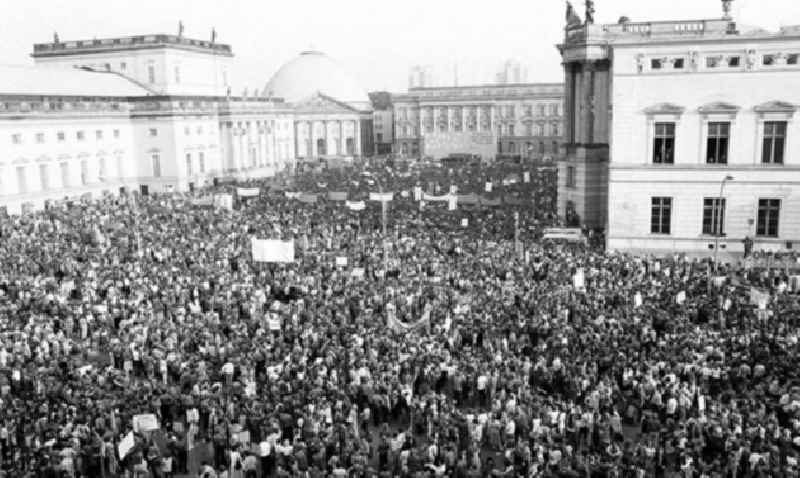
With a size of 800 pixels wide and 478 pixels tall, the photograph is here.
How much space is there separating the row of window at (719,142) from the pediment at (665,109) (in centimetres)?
65

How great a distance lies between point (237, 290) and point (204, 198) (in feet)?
90.7

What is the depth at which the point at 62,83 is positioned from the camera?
69438mm

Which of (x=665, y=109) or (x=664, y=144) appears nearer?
(x=665, y=109)

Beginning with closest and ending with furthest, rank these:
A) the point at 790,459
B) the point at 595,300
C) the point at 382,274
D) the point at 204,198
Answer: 1. the point at 790,459
2. the point at 595,300
3. the point at 382,274
4. the point at 204,198

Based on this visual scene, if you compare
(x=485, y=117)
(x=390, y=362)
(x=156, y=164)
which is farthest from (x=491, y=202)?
(x=485, y=117)

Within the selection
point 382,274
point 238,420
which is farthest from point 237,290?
point 238,420

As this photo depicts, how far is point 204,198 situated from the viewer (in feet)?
186

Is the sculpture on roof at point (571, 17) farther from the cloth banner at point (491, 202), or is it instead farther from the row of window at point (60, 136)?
the row of window at point (60, 136)

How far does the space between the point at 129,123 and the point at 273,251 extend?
43.0 metres

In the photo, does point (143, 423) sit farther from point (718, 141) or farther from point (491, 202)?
point (491, 202)

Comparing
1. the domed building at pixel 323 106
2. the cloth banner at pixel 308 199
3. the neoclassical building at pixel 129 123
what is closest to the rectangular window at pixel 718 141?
the cloth banner at pixel 308 199

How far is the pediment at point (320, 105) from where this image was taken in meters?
127

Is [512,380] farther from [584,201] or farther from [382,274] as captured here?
[584,201]

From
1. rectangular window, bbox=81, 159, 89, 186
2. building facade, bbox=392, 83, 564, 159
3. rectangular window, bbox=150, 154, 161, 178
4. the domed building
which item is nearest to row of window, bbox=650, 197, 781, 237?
rectangular window, bbox=81, 159, 89, 186
